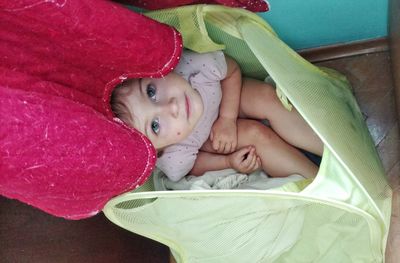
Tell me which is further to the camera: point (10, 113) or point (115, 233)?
point (115, 233)

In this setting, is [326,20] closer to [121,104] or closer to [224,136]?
[224,136]

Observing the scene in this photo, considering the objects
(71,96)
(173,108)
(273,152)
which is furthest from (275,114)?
(71,96)

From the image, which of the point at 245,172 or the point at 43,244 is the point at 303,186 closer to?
the point at 245,172

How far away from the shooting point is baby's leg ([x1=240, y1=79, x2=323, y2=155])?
3.34 ft

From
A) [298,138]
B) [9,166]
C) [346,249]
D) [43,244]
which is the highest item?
[9,166]

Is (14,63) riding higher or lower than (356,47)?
higher

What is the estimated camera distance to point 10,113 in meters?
0.66

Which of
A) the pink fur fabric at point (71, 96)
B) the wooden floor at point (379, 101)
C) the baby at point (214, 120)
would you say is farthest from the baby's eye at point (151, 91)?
the wooden floor at point (379, 101)

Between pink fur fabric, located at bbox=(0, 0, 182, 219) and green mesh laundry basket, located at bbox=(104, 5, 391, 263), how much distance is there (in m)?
0.10

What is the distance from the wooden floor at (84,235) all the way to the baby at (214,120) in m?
0.24

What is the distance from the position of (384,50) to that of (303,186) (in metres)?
0.46

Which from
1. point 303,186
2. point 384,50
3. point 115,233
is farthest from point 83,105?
point 384,50

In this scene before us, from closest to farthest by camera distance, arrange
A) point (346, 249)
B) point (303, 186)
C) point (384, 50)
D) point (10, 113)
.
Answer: point (10, 113) → point (303, 186) → point (346, 249) → point (384, 50)

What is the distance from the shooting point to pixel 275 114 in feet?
3.47
